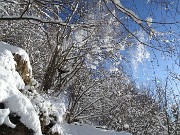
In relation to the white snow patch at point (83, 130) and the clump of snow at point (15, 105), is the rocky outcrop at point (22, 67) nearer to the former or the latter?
the clump of snow at point (15, 105)

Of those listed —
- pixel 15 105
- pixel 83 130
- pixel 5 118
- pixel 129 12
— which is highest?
pixel 129 12

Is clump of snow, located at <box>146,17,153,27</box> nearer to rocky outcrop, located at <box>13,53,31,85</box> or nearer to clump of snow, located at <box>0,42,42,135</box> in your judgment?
clump of snow, located at <box>0,42,42,135</box>

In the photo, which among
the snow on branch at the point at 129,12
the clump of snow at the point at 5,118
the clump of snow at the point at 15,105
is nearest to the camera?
the snow on branch at the point at 129,12

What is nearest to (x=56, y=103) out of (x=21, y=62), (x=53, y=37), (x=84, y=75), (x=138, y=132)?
(x=21, y=62)

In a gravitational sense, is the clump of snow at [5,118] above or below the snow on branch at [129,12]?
below

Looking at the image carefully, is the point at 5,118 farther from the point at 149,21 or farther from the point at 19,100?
the point at 149,21

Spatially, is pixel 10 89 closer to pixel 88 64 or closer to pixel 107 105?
pixel 88 64

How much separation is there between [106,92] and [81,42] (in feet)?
18.5

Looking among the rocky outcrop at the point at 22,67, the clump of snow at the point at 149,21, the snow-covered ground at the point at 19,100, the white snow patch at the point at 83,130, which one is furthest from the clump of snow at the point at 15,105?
the white snow patch at the point at 83,130

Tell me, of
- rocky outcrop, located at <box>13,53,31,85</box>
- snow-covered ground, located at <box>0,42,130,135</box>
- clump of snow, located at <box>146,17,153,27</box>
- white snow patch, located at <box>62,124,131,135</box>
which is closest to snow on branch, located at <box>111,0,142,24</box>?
clump of snow, located at <box>146,17,153,27</box>

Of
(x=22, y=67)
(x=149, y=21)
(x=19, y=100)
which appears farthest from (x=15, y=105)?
(x=149, y=21)

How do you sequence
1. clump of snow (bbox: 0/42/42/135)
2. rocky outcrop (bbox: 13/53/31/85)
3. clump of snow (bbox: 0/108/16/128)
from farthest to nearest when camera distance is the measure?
rocky outcrop (bbox: 13/53/31/85)
clump of snow (bbox: 0/42/42/135)
clump of snow (bbox: 0/108/16/128)

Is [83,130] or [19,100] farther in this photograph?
[83,130]

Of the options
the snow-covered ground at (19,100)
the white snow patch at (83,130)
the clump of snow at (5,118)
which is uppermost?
the snow-covered ground at (19,100)
